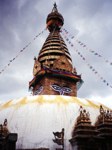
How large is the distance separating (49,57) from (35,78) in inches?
111

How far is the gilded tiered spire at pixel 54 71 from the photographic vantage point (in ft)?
80.0

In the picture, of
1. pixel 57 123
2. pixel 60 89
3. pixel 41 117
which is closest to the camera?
pixel 57 123

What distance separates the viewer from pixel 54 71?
977 inches

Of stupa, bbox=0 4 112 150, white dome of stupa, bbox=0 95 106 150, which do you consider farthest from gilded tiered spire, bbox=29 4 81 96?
stupa, bbox=0 4 112 150


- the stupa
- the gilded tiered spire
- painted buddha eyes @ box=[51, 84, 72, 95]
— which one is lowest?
the stupa

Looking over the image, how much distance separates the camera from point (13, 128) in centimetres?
1423

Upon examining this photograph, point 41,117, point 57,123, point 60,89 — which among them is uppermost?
point 60,89

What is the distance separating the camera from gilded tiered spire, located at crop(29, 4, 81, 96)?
80.0ft

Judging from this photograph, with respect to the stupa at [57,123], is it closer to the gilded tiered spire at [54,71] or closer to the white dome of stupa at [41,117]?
the white dome of stupa at [41,117]

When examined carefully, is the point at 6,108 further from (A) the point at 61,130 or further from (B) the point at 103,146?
(B) the point at 103,146

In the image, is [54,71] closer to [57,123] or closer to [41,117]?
[41,117]

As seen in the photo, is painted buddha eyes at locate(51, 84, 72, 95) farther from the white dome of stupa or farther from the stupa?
the white dome of stupa


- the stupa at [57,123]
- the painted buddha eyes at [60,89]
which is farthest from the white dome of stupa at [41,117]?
the painted buddha eyes at [60,89]

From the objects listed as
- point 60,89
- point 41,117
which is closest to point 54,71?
point 60,89
